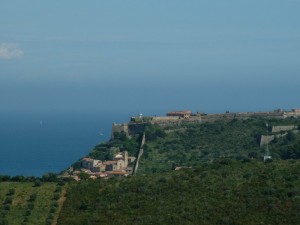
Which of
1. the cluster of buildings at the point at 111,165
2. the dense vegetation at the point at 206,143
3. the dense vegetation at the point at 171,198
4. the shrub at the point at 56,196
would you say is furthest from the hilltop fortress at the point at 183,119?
the shrub at the point at 56,196

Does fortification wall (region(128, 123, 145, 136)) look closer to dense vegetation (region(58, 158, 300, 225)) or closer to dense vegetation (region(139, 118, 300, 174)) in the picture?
dense vegetation (region(139, 118, 300, 174))

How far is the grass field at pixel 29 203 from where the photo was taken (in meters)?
41.0

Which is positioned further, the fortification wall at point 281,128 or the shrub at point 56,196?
the fortification wall at point 281,128

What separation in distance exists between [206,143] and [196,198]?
39.8m

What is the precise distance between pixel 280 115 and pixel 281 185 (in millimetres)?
48299

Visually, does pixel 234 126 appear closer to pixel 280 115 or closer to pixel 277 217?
pixel 280 115

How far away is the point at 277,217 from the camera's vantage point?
38500mm

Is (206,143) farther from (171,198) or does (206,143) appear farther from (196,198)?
(196,198)

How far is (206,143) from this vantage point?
266 ft

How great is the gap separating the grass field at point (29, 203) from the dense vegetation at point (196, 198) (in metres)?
0.57

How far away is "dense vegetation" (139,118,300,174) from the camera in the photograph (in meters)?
72.7

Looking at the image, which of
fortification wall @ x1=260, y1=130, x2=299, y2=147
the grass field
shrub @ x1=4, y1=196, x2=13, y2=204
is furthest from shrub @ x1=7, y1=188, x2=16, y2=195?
fortification wall @ x1=260, y1=130, x2=299, y2=147

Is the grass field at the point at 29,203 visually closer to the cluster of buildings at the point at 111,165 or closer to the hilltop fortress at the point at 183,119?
the cluster of buildings at the point at 111,165

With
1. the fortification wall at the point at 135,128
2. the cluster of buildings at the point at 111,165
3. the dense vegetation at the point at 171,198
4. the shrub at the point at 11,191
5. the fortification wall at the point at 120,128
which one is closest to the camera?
the dense vegetation at the point at 171,198
